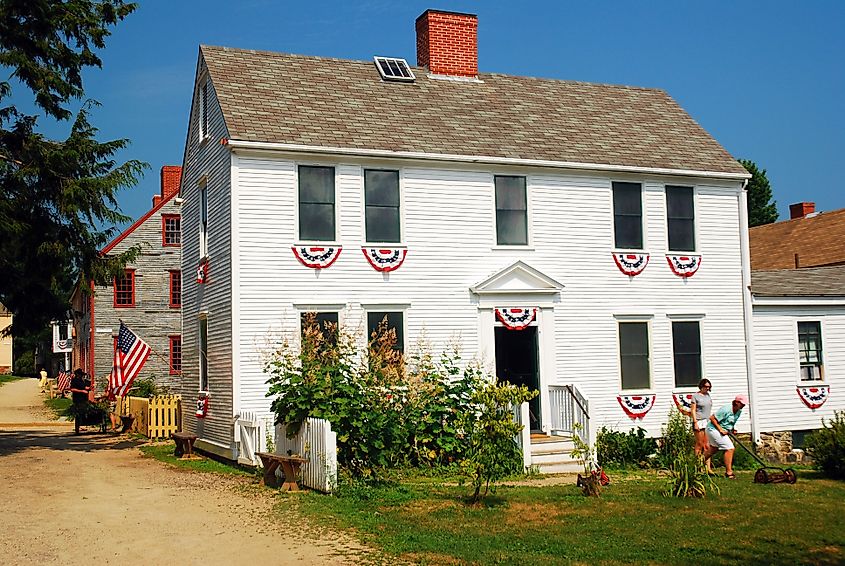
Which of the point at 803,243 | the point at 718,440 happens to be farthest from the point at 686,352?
the point at 803,243

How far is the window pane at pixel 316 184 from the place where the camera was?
18828 millimetres

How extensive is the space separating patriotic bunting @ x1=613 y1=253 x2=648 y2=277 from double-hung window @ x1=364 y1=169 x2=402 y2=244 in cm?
536

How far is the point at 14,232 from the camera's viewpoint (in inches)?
786

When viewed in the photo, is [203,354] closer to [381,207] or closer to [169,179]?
[381,207]

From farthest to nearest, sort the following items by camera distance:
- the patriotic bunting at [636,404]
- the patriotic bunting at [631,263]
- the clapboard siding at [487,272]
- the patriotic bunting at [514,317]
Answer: the patriotic bunting at [631,263]
the patriotic bunting at [636,404]
the patriotic bunting at [514,317]
the clapboard siding at [487,272]

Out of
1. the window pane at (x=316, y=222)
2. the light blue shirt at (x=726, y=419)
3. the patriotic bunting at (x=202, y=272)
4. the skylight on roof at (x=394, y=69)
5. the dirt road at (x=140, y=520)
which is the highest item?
the skylight on roof at (x=394, y=69)

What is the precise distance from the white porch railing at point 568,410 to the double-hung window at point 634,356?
79.7 inches

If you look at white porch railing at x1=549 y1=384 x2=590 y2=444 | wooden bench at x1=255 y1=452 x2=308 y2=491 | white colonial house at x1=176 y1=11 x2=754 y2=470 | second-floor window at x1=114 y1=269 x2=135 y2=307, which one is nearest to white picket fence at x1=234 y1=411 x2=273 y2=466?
white colonial house at x1=176 y1=11 x2=754 y2=470

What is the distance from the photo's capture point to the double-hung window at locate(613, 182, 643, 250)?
2159 centimetres

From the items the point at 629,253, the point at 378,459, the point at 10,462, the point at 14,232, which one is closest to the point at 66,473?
the point at 10,462

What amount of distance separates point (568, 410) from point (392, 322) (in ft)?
13.7

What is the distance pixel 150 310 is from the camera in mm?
42375

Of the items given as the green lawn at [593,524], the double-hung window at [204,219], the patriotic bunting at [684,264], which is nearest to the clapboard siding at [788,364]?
the patriotic bunting at [684,264]

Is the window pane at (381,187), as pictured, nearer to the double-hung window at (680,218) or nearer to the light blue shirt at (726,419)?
the double-hung window at (680,218)
